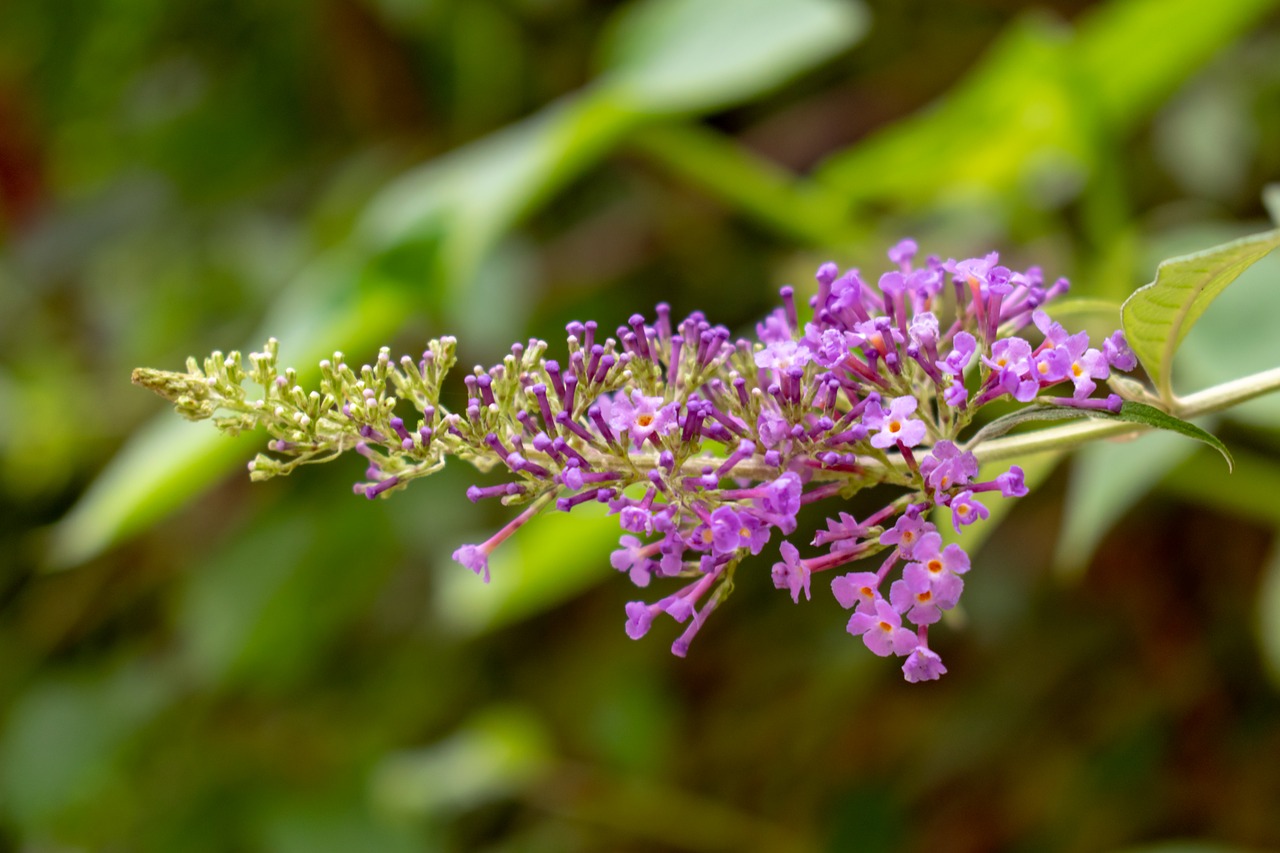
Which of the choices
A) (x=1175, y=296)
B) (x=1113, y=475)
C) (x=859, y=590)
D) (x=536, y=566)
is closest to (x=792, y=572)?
(x=859, y=590)

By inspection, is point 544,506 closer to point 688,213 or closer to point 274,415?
point 274,415

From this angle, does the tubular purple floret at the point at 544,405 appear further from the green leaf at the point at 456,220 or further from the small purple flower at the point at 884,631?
the green leaf at the point at 456,220

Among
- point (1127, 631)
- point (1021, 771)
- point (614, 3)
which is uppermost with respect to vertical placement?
point (614, 3)

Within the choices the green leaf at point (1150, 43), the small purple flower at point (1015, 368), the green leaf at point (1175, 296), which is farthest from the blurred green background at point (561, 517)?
the small purple flower at point (1015, 368)

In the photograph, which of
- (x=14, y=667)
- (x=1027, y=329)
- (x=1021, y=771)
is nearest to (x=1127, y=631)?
(x=1021, y=771)

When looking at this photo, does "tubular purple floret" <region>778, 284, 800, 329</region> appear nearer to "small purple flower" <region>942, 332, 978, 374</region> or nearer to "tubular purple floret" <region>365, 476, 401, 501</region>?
"small purple flower" <region>942, 332, 978, 374</region>

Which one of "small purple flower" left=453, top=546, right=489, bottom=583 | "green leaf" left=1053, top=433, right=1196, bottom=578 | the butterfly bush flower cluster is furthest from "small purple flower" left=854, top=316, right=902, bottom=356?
"green leaf" left=1053, top=433, right=1196, bottom=578
